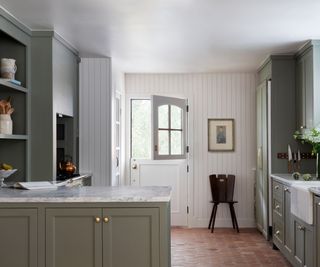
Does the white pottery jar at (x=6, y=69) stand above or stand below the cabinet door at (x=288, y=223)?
above

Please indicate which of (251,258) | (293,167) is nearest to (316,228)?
(251,258)

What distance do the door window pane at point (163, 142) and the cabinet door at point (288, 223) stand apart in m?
2.43

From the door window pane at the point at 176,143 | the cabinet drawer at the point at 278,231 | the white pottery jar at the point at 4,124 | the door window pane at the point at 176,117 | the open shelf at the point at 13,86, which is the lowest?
the cabinet drawer at the point at 278,231

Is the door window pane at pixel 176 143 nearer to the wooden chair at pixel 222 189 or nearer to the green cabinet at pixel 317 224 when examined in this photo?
the wooden chair at pixel 222 189

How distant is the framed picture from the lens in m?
7.08

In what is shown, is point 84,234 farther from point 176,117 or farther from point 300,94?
point 176,117

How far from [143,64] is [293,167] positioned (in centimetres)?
252

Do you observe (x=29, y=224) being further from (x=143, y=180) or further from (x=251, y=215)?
(x=251, y=215)

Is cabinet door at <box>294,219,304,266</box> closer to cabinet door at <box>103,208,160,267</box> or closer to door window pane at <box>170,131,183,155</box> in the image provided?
cabinet door at <box>103,208,160,267</box>

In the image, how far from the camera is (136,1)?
3490mm

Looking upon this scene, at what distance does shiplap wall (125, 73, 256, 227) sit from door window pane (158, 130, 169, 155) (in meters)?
0.45

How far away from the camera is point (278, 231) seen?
5219 mm

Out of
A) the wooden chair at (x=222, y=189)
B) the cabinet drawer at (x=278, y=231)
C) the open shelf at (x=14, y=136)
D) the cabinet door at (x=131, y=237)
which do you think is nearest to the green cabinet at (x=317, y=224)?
the cabinet drawer at (x=278, y=231)

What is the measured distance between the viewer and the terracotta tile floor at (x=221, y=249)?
16.3ft
